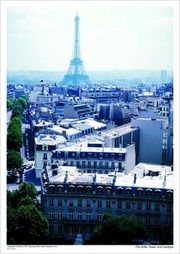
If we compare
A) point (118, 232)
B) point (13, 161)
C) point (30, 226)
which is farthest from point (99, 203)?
point (13, 161)

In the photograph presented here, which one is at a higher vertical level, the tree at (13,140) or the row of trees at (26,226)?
the tree at (13,140)

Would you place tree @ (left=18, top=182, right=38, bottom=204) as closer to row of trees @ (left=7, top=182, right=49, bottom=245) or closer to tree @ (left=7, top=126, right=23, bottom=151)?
row of trees @ (left=7, top=182, right=49, bottom=245)

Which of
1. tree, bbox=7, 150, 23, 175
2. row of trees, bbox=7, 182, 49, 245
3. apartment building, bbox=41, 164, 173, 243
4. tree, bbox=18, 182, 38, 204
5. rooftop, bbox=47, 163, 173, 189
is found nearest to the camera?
row of trees, bbox=7, 182, 49, 245

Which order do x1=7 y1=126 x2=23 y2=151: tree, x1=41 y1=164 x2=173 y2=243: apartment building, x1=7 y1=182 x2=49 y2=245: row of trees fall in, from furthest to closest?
1. x1=7 y1=126 x2=23 y2=151: tree
2. x1=41 y1=164 x2=173 y2=243: apartment building
3. x1=7 y1=182 x2=49 y2=245: row of trees

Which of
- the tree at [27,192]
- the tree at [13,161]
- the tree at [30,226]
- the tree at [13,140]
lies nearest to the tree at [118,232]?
the tree at [30,226]

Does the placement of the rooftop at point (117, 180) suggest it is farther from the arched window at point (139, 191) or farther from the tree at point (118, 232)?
the tree at point (118, 232)

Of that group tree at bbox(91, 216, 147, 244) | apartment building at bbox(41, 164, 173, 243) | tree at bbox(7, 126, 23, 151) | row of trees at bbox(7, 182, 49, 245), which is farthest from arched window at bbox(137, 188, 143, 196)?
tree at bbox(7, 126, 23, 151)

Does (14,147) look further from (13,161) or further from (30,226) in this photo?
(30,226)

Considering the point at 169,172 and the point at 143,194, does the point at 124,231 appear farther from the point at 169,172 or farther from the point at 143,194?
the point at 169,172

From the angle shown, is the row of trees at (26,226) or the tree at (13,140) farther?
the tree at (13,140)
